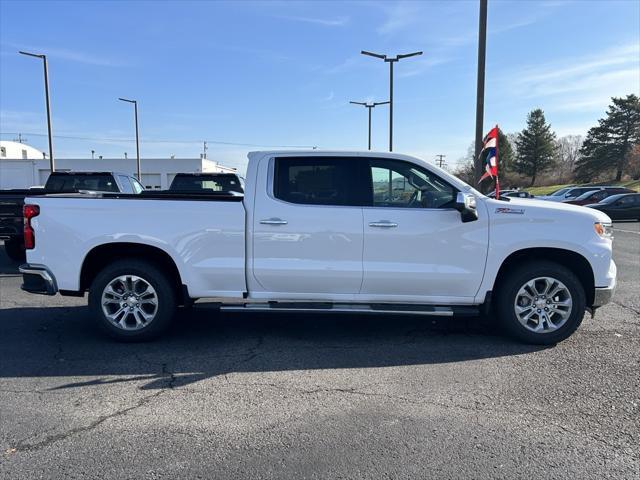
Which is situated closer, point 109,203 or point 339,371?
point 339,371

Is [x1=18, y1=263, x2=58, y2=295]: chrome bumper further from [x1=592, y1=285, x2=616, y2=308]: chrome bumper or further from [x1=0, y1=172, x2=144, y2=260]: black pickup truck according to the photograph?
[x1=592, y1=285, x2=616, y2=308]: chrome bumper

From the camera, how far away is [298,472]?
9.32 ft

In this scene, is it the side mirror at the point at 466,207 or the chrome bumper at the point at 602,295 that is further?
the chrome bumper at the point at 602,295

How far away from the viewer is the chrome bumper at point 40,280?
505 centimetres

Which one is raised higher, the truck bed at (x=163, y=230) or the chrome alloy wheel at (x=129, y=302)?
the truck bed at (x=163, y=230)

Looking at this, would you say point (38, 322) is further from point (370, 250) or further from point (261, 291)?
point (370, 250)

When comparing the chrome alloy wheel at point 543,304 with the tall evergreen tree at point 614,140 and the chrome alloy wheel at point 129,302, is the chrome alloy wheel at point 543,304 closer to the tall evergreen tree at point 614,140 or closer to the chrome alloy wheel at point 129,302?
the chrome alloy wheel at point 129,302

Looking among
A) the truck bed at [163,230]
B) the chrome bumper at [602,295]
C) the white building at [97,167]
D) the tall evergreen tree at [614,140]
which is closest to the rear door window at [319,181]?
the truck bed at [163,230]

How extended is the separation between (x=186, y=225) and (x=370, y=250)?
1.92 meters

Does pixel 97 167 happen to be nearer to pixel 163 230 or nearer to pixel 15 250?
pixel 15 250

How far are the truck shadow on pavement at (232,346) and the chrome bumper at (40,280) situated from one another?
58 cm

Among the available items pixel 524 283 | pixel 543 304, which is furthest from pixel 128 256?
pixel 543 304

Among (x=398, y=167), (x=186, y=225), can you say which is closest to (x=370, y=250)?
(x=398, y=167)

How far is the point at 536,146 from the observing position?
70.3m
